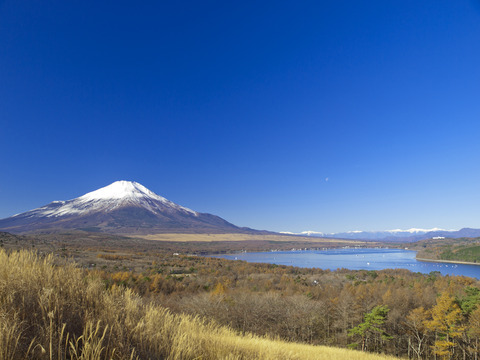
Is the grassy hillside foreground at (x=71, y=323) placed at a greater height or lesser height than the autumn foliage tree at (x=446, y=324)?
greater

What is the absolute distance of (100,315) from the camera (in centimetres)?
300

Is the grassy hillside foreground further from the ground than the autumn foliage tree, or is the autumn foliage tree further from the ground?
the grassy hillside foreground

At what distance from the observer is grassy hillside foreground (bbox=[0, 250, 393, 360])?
2.40m

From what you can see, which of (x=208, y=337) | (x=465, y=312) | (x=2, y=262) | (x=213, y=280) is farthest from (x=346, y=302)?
(x=2, y=262)

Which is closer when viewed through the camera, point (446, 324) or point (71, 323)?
point (71, 323)

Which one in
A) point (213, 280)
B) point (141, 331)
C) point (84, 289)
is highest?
point (84, 289)

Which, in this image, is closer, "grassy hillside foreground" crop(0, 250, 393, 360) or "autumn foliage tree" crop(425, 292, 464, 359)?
"grassy hillside foreground" crop(0, 250, 393, 360)

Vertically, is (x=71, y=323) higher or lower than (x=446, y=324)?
higher

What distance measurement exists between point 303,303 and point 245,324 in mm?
8282

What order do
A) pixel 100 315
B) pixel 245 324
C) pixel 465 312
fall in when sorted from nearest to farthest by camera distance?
1. pixel 100 315
2. pixel 245 324
3. pixel 465 312

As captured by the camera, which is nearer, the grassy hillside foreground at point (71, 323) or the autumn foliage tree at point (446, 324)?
the grassy hillside foreground at point (71, 323)

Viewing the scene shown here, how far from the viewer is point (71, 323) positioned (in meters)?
2.87

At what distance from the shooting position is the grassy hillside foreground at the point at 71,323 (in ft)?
7.88

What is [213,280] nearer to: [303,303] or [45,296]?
[303,303]
